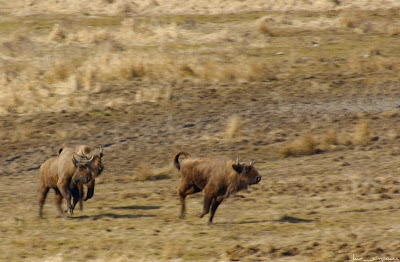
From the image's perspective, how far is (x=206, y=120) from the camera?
66.8ft

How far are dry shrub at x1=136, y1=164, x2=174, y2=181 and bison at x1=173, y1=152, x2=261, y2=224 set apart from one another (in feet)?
12.8

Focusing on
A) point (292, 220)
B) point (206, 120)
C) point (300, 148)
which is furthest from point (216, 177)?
point (206, 120)

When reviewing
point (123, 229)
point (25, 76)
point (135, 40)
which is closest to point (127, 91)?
point (25, 76)

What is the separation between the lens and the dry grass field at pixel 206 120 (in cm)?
1181

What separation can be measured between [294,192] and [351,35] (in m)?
14.9

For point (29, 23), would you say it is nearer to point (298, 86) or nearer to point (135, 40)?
point (135, 40)

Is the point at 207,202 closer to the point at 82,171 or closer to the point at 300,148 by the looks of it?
the point at 82,171

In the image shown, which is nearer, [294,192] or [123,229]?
[123,229]

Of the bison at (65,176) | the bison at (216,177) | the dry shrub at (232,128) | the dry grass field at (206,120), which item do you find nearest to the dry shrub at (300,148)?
the dry grass field at (206,120)

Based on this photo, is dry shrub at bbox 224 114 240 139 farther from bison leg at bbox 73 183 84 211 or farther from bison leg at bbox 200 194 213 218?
bison leg at bbox 200 194 213 218

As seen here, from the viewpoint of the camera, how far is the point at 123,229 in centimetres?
1245

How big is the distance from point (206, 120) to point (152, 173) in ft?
13.3

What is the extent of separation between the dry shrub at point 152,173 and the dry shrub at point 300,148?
8.77 ft

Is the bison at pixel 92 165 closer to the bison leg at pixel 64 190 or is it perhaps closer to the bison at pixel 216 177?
the bison leg at pixel 64 190
